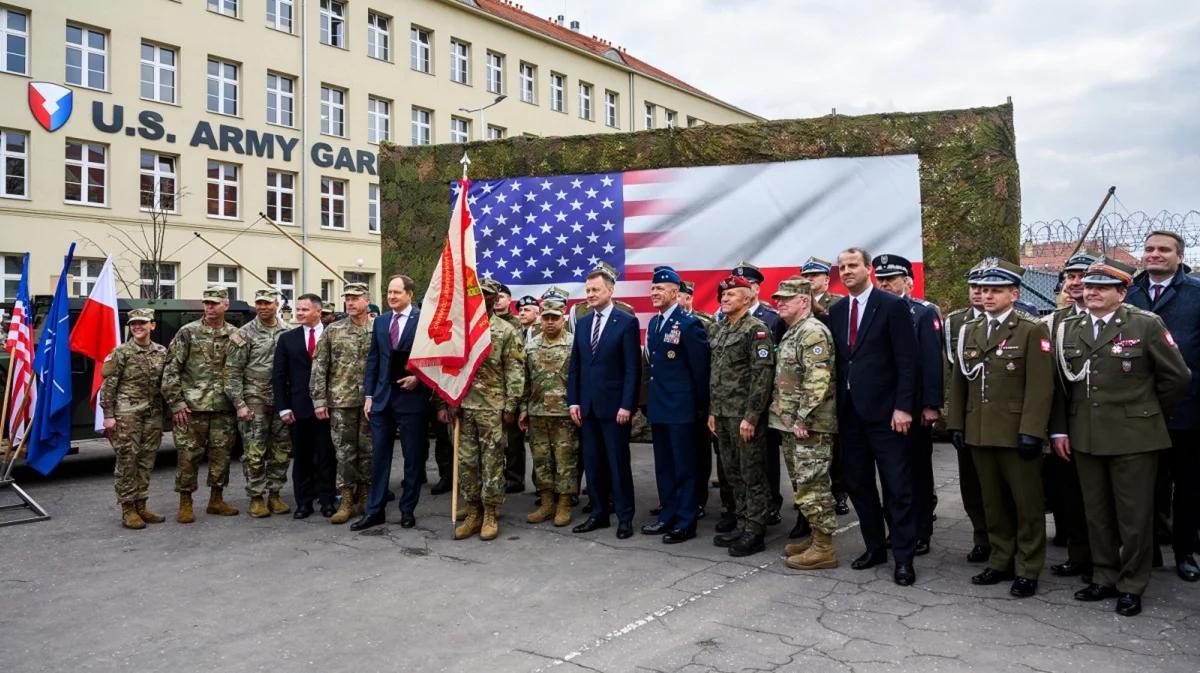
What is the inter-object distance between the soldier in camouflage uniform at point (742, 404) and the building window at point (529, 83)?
1139 inches

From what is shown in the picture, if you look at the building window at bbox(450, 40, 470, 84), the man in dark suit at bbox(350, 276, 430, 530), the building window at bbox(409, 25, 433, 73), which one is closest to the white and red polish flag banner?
the man in dark suit at bbox(350, 276, 430, 530)

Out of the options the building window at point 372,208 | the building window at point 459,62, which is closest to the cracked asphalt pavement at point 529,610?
the building window at point 372,208

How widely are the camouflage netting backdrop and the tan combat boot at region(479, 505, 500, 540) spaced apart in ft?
15.9

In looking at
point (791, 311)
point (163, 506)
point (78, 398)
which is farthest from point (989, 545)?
point (78, 398)

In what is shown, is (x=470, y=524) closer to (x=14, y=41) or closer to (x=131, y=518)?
(x=131, y=518)

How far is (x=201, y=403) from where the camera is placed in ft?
23.6

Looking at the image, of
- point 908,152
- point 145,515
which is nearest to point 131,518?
point 145,515

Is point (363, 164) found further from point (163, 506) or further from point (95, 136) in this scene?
point (163, 506)

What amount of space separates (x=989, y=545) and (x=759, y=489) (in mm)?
1405

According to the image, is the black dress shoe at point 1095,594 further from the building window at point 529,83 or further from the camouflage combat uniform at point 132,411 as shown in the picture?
the building window at point 529,83

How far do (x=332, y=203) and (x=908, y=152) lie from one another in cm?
2148

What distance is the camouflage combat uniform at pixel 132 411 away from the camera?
271 inches

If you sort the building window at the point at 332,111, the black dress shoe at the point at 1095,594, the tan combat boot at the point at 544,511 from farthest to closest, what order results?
1. the building window at the point at 332,111
2. the tan combat boot at the point at 544,511
3. the black dress shoe at the point at 1095,594

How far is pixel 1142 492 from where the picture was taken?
176 inches
